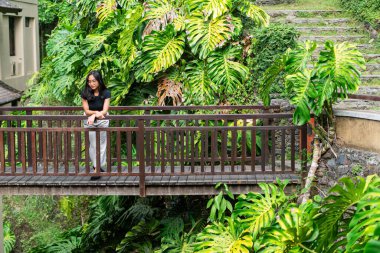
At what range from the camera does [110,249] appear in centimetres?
1032

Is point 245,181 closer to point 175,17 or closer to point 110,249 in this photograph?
point 110,249

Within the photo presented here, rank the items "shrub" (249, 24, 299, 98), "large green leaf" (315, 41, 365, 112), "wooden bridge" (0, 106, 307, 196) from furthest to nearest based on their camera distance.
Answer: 1. "shrub" (249, 24, 299, 98)
2. "wooden bridge" (0, 106, 307, 196)
3. "large green leaf" (315, 41, 365, 112)

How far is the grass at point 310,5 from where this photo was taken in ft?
44.8

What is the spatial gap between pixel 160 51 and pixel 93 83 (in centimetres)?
287

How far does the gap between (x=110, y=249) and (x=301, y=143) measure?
3944mm

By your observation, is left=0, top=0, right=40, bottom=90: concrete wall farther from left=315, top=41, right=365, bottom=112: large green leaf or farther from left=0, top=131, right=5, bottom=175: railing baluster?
left=315, top=41, right=365, bottom=112: large green leaf

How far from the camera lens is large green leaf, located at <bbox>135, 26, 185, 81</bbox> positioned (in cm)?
1055

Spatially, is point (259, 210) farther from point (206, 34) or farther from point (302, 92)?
point (206, 34)

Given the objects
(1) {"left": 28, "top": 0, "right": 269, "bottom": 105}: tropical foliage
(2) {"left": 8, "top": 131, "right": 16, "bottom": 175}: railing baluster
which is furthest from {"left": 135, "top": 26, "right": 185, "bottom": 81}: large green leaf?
(2) {"left": 8, "top": 131, "right": 16, "bottom": 175}: railing baluster

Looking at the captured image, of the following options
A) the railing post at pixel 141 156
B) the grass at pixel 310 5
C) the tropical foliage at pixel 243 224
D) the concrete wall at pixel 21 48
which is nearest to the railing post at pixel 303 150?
the tropical foliage at pixel 243 224

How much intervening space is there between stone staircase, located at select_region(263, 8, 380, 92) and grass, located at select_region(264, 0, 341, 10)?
12.9 inches

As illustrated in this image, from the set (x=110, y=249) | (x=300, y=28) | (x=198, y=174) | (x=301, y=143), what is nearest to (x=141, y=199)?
(x=110, y=249)

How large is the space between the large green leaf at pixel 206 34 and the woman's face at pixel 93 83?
9.46 feet

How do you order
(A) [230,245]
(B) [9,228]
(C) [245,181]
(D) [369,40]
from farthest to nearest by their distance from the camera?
(B) [9,228] → (D) [369,40] → (C) [245,181] → (A) [230,245]
